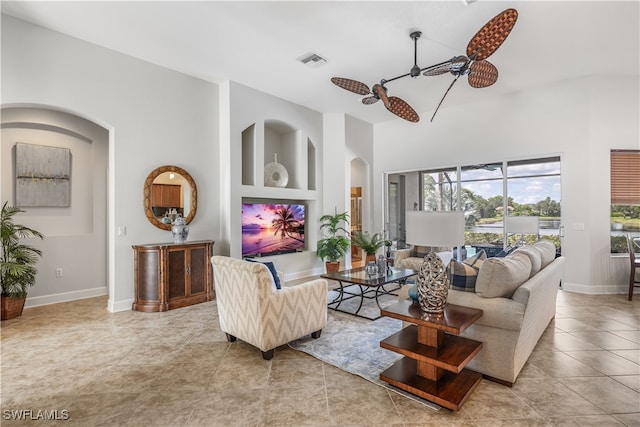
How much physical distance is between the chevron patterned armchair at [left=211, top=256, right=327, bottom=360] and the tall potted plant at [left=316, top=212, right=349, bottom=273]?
316cm

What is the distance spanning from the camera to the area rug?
2564 mm

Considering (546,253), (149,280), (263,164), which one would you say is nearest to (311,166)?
(263,164)

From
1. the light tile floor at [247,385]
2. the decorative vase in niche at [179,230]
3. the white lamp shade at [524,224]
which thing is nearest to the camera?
the light tile floor at [247,385]

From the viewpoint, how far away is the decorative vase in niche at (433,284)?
2.22 m

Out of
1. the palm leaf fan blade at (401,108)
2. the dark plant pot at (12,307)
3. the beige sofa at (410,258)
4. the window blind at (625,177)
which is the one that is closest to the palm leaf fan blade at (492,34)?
the palm leaf fan blade at (401,108)

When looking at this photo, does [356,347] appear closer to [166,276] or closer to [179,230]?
[166,276]

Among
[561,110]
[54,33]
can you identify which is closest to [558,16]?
[561,110]

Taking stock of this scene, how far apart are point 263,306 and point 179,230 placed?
7.79 ft

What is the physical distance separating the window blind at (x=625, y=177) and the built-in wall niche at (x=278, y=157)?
4921mm

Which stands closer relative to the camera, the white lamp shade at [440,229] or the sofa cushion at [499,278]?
the white lamp shade at [440,229]

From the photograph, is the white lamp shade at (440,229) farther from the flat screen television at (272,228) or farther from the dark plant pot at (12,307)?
the dark plant pot at (12,307)

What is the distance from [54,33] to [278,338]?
170 inches

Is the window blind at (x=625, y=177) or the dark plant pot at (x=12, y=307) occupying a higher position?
the window blind at (x=625, y=177)

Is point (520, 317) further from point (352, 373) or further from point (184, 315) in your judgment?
point (184, 315)
